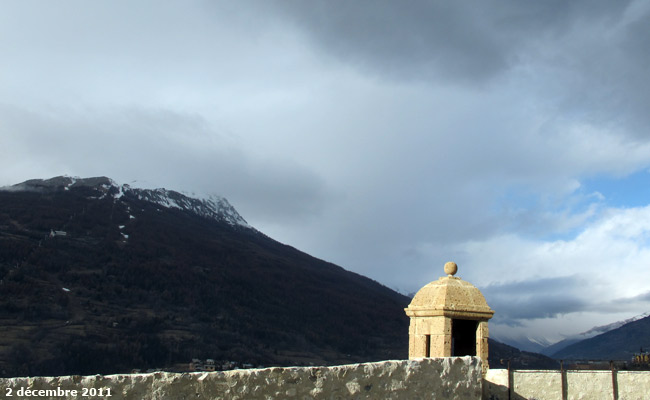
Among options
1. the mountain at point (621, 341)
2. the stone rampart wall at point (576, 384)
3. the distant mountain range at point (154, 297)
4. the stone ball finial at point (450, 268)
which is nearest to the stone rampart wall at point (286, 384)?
the stone rampart wall at point (576, 384)

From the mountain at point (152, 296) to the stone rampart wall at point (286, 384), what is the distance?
60.3 meters

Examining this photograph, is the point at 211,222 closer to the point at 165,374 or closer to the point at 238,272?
the point at 238,272

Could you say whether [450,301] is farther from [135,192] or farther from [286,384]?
[135,192]

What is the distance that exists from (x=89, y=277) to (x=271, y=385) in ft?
307

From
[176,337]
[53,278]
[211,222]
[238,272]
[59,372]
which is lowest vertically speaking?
[59,372]

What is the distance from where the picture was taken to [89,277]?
91.4m

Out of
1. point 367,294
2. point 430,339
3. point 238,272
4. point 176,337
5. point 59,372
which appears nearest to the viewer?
point 430,339

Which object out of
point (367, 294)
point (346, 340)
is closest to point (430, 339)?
point (346, 340)

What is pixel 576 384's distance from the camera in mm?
8500

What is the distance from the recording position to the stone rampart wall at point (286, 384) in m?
5.06

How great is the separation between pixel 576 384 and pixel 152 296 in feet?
303

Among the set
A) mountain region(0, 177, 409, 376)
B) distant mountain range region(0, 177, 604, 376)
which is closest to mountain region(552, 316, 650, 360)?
distant mountain range region(0, 177, 604, 376)

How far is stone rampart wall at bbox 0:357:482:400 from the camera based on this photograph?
16.6 feet

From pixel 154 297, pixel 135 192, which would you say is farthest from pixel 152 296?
pixel 135 192
